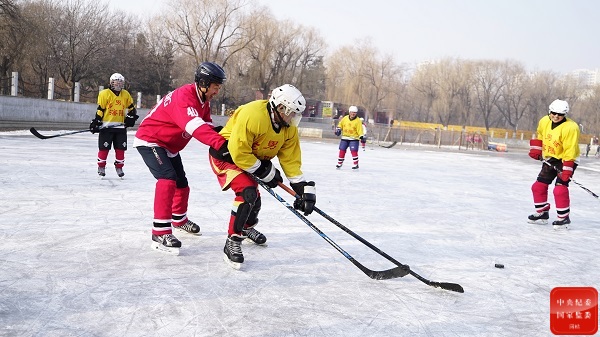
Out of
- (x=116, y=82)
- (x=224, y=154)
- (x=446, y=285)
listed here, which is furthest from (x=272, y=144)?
(x=116, y=82)

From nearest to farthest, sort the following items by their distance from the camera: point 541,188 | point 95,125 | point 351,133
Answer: point 541,188, point 95,125, point 351,133

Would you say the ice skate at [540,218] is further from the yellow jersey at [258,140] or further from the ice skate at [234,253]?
the ice skate at [234,253]

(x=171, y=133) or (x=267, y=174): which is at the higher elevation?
(x=171, y=133)

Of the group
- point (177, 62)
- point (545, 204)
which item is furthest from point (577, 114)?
point (545, 204)

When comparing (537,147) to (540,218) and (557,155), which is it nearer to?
(557,155)

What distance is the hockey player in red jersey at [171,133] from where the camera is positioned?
3.89 m

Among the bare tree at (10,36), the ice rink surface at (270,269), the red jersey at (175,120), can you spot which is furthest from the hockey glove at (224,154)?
the bare tree at (10,36)

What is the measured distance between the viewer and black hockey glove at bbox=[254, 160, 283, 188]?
3.85 metres

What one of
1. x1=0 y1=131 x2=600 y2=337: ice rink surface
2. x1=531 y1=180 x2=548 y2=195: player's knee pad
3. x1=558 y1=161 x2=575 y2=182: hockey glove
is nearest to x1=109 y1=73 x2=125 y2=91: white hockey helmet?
x1=0 y1=131 x2=600 y2=337: ice rink surface

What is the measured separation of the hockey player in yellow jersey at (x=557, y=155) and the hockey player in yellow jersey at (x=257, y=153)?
12.7 ft

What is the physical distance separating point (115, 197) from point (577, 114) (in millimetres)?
69771

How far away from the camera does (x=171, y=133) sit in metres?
4.25

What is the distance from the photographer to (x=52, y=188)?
6.41 meters

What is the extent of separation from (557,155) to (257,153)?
14.1ft
